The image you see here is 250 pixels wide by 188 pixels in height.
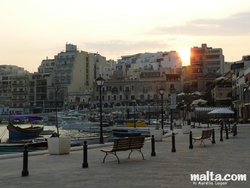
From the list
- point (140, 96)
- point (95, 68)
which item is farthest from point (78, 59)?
point (140, 96)

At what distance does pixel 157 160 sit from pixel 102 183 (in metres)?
4.54

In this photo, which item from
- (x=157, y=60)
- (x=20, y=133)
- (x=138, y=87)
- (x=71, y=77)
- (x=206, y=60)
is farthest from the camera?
(x=157, y=60)

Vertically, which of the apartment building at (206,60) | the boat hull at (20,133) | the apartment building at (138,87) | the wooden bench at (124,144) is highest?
the apartment building at (206,60)

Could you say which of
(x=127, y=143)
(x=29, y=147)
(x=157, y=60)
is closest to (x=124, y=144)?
(x=127, y=143)

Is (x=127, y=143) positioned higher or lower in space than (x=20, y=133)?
higher

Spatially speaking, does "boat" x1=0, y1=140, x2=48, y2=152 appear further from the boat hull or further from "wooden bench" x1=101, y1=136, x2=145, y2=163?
the boat hull

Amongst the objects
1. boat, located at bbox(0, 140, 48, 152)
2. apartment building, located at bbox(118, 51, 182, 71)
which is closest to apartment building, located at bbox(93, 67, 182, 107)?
apartment building, located at bbox(118, 51, 182, 71)

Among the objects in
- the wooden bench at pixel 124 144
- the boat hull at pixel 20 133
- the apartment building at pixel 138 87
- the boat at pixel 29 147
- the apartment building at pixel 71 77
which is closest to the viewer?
the wooden bench at pixel 124 144

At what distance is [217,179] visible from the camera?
29.9ft

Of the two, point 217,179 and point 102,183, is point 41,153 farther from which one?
point 217,179

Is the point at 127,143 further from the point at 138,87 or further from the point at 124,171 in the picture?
the point at 138,87

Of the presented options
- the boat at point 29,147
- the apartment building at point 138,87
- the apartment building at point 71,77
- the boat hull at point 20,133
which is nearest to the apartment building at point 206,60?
the apartment building at point 138,87

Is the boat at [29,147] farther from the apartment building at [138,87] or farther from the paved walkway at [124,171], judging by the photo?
the apartment building at [138,87]

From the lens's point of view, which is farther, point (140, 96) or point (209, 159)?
point (140, 96)
